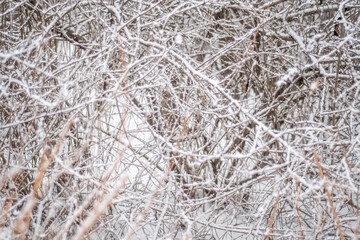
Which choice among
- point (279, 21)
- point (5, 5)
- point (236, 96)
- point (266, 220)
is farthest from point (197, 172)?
point (5, 5)

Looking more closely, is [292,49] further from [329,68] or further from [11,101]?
[11,101]

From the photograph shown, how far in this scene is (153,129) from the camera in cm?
249

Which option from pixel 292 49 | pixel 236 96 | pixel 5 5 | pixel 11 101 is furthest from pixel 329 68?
pixel 5 5

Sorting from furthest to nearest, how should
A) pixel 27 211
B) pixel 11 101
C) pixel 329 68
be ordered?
pixel 329 68 < pixel 11 101 < pixel 27 211

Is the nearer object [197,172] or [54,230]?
[54,230]

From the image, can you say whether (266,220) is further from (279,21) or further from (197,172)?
(279,21)

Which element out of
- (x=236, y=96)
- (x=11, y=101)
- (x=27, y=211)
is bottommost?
(x=27, y=211)

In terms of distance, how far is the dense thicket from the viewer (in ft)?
6.84

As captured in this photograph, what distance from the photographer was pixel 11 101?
8.31 ft

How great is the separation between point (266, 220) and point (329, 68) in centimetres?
186

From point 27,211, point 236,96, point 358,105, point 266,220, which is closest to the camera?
point 27,211

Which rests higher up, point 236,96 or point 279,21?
point 279,21

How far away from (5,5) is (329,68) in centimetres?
361

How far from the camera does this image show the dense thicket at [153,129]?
2086mm
